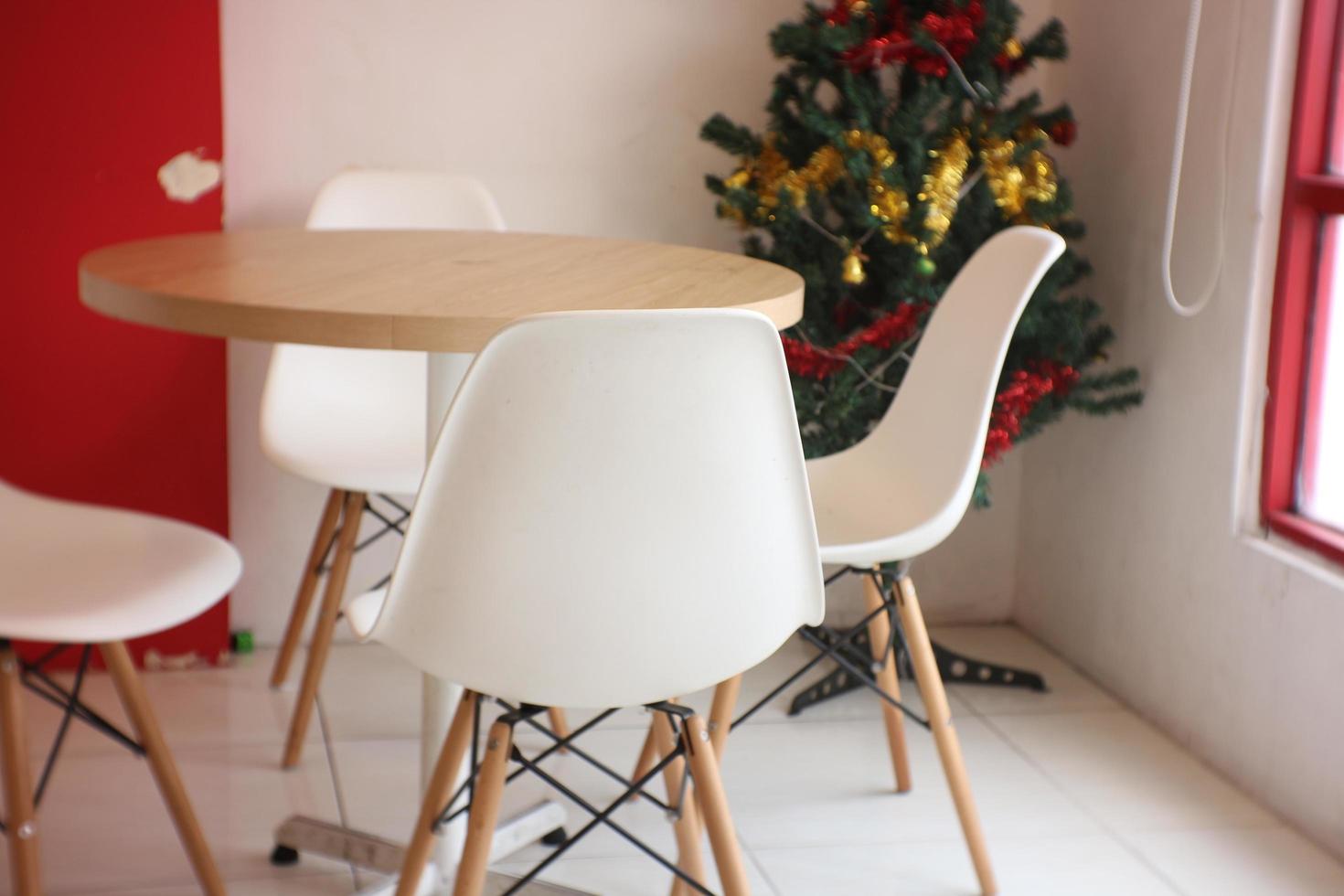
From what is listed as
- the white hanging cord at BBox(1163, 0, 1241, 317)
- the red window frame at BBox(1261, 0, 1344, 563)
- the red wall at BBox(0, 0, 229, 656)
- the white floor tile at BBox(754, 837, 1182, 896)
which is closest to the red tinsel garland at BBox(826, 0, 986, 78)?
the white hanging cord at BBox(1163, 0, 1241, 317)

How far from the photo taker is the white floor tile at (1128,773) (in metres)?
2.41

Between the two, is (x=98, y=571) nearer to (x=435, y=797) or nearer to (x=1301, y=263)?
(x=435, y=797)

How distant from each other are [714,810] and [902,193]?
1.37 metres

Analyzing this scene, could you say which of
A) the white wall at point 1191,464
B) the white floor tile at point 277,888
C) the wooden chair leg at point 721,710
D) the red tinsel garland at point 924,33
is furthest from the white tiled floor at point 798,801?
the red tinsel garland at point 924,33

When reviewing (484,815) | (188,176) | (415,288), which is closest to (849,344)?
(415,288)

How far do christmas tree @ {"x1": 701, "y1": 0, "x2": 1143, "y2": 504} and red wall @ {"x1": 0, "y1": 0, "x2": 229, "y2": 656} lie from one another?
40.3 inches

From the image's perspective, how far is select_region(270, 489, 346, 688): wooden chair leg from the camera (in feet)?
8.44

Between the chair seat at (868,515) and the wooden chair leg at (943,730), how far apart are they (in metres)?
0.09

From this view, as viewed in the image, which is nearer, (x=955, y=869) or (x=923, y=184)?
(x=955, y=869)

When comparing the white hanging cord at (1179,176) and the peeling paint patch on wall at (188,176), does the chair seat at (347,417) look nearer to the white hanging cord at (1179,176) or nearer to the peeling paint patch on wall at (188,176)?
the peeling paint patch on wall at (188,176)

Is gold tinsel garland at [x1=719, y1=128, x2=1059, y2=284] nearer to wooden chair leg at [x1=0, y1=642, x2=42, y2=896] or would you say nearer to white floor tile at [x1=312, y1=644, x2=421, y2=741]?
white floor tile at [x1=312, y1=644, x2=421, y2=741]

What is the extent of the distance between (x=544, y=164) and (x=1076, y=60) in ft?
3.78

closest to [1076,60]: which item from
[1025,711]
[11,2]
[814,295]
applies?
[814,295]

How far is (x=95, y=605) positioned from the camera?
1.70m
